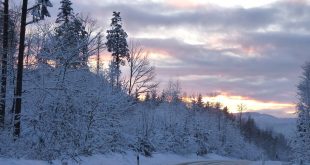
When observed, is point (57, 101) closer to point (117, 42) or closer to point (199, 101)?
point (117, 42)

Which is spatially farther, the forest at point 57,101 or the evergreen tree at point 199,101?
the evergreen tree at point 199,101

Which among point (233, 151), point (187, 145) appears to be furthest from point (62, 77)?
point (233, 151)

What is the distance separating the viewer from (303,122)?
175 ft

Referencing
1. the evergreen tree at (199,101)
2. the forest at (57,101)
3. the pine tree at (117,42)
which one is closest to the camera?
the forest at (57,101)

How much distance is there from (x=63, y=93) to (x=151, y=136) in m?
27.4

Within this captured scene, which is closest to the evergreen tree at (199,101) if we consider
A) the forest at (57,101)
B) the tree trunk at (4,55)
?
the forest at (57,101)

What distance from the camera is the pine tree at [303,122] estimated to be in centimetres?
5097

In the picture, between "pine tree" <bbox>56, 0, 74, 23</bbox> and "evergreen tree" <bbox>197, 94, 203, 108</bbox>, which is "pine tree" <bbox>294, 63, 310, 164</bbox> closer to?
"pine tree" <bbox>56, 0, 74, 23</bbox>

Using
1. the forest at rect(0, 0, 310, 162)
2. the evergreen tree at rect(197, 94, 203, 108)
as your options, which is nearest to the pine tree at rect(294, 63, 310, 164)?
the forest at rect(0, 0, 310, 162)

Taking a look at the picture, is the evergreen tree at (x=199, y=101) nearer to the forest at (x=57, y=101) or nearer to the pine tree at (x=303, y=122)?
the pine tree at (x=303, y=122)

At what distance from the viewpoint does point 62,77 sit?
1219 inches

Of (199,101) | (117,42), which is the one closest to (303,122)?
(117,42)

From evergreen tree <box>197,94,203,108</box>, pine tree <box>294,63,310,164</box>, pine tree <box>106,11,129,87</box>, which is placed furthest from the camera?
evergreen tree <box>197,94,203,108</box>

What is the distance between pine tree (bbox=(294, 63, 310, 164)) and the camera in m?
51.0
